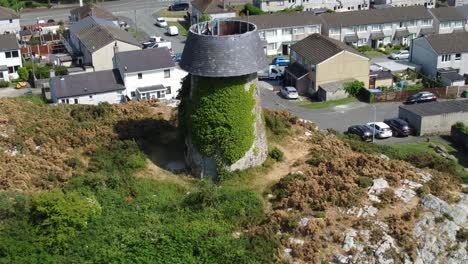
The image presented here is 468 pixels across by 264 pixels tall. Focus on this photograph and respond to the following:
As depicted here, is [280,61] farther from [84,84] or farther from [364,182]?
[364,182]

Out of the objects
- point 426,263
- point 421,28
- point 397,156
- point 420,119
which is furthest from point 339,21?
point 426,263

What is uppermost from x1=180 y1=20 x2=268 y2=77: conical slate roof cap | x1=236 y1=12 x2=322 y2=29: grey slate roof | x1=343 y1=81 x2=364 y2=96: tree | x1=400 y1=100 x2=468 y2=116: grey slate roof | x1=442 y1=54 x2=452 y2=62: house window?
x1=180 y1=20 x2=268 y2=77: conical slate roof cap

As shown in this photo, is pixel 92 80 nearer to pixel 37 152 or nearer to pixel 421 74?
pixel 37 152

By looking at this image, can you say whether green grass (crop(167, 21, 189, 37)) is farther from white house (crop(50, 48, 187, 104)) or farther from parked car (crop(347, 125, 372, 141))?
parked car (crop(347, 125, 372, 141))

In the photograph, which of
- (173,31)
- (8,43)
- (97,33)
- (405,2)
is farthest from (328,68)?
(405,2)

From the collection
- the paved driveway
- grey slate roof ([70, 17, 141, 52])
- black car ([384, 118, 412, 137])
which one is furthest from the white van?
black car ([384, 118, 412, 137])

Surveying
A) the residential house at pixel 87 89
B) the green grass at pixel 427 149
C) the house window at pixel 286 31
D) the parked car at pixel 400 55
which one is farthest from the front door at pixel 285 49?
the green grass at pixel 427 149

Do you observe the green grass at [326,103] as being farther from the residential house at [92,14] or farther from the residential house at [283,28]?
the residential house at [92,14]
